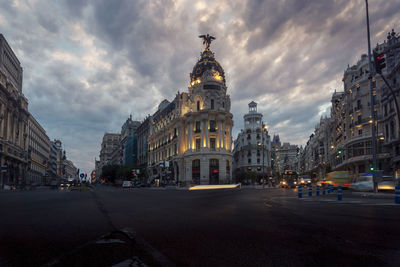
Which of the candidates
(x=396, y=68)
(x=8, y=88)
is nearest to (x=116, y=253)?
(x=396, y=68)

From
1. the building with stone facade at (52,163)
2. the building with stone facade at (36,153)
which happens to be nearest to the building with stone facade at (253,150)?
the building with stone facade at (36,153)

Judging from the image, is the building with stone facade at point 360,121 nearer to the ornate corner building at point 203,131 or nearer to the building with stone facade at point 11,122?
the ornate corner building at point 203,131

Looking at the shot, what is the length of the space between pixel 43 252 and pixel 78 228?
221 cm

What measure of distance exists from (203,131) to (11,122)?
4848 centimetres

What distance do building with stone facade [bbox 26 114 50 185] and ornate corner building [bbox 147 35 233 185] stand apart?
49062 millimetres

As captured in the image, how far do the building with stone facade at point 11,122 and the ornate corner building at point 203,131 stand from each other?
34127mm

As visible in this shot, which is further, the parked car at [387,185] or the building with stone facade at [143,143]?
the building with stone facade at [143,143]

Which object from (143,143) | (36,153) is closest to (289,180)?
(143,143)

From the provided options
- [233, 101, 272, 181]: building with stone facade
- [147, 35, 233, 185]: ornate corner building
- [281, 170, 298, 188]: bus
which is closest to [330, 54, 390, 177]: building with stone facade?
[281, 170, 298, 188]: bus

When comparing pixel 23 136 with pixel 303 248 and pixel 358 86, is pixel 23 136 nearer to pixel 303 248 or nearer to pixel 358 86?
pixel 358 86

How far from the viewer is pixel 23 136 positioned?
79.1 meters

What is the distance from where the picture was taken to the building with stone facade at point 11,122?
6269 cm

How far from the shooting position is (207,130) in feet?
195

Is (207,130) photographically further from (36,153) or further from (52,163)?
(52,163)
